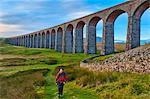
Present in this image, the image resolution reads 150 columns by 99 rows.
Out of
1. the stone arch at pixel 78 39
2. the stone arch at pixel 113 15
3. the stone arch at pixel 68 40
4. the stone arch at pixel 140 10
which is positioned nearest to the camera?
the stone arch at pixel 140 10

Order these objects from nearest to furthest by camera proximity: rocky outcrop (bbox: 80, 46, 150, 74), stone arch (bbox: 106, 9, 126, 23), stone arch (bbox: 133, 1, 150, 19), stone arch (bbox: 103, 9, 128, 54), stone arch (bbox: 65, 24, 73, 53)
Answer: rocky outcrop (bbox: 80, 46, 150, 74)
stone arch (bbox: 133, 1, 150, 19)
stone arch (bbox: 106, 9, 126, 23)
stone arch (bbox: 103, 9, 128, 54)
stone arch (bbox: 65, 24, 73, 53)

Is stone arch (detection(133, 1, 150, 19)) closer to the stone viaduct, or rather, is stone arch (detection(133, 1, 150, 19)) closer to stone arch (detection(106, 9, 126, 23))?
the stone viaduct

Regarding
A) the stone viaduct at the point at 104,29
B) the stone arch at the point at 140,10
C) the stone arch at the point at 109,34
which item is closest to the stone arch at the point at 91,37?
the stone viaduct at the point at 104,29

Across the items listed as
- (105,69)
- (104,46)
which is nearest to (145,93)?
(105,69)

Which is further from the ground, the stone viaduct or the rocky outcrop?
the stone viaduct

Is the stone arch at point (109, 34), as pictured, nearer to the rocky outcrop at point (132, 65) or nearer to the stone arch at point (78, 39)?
the stone arch at point (78, 39)

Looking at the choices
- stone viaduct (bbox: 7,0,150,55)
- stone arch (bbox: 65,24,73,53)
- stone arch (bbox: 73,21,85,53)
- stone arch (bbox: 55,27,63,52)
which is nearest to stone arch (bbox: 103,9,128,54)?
stone viaduct (bbox: 7,0,150,55)

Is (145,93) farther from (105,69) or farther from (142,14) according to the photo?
(142,14)

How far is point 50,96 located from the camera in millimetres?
14523

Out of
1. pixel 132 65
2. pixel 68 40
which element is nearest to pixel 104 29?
pixel 68 40

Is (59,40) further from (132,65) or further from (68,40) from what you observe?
(132,65)

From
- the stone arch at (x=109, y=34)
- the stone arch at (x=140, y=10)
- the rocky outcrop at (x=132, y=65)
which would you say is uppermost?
the stone arch at (x=140, y=10)

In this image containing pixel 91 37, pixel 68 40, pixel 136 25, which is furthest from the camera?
pixel 68 40

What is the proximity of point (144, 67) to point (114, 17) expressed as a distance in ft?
76.9
